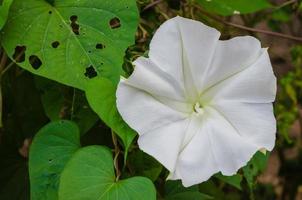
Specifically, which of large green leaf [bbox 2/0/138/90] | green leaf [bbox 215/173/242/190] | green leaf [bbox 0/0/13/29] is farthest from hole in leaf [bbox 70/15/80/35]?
green leaf [bbox 215/173/242/190]

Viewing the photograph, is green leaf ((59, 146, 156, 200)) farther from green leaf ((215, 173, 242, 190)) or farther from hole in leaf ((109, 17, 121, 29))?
green leaf ((215, 173, 242, 190))

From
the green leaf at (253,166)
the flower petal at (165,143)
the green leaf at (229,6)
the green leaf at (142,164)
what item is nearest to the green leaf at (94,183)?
the flower petal at (165,143)

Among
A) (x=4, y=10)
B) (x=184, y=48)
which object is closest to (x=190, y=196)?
(x=184, y=48)

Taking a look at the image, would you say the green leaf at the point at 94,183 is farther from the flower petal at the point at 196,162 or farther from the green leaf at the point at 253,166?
the green leaf at the point at 253,166

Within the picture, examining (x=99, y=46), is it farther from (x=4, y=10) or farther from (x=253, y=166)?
(x=253, y=166)

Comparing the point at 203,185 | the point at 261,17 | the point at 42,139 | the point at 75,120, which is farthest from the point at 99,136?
the point at 261,17
